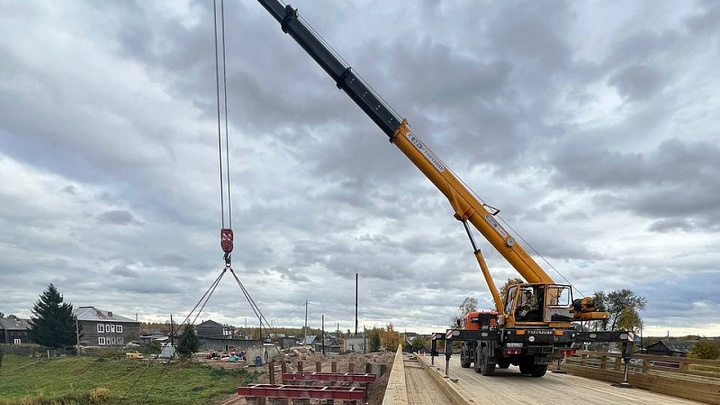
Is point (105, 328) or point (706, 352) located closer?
point (706, 352)

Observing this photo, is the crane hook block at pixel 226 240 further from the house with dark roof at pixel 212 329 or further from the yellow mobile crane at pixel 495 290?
the house with dark roof at pixel 212 329

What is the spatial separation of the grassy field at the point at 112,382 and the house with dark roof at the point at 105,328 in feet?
80.0

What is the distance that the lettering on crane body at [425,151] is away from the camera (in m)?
15.8

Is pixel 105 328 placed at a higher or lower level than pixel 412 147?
lower

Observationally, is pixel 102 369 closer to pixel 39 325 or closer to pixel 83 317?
A: pixel 39 325

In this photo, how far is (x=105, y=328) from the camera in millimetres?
78188

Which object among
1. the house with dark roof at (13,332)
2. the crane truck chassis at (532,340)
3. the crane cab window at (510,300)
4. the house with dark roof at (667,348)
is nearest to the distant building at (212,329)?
the house with dark roof at (13,332)

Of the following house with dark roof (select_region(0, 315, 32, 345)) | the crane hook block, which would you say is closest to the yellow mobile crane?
the crane hook block

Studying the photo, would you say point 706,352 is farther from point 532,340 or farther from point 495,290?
point 532,340

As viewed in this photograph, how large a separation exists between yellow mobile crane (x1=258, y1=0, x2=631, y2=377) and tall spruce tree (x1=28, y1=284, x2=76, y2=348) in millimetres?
61138

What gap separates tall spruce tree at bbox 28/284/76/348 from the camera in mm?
60719

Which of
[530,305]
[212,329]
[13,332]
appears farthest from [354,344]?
[13,332]

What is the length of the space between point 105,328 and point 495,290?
79.1 m

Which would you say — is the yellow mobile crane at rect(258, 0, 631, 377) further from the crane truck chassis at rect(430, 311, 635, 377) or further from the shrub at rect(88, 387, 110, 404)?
the shrub at rect(88, 387, 110, 404)
